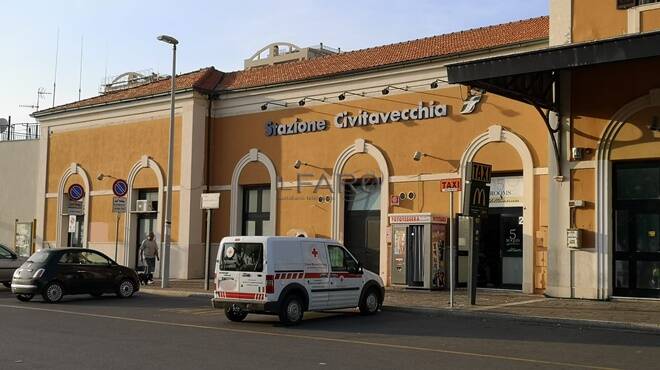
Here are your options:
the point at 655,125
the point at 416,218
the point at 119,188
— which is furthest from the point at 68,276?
the point at 655,125

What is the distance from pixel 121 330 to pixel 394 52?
49.9 feet

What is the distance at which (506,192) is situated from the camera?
21.2 meters

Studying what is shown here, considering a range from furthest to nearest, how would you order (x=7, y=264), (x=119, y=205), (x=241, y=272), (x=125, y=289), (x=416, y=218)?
(x=119, y=205), (x=7, y=264), (x=416, y=218), (x=125, y=289), (x=241, y=272)

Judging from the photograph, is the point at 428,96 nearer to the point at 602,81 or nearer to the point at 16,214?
the point at 602,81

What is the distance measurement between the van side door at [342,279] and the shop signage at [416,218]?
5852 mm

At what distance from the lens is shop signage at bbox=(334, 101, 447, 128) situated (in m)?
22.5

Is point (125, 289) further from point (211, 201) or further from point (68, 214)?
point (68, 214)

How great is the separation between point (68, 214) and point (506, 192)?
1884cm

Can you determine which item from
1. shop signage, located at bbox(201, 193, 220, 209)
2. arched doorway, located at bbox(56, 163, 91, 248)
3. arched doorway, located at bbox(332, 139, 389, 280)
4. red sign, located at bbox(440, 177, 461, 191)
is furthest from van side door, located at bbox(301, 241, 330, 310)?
arched doorway, located at bbox(56, 163, 91, 248)

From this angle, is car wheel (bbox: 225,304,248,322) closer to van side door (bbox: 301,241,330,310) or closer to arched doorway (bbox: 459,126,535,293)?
van side door (bbox: 301,241,330,310)

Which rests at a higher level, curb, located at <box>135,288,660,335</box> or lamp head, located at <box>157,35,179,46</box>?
lamp head, located at <box>157,35,179,46</box>

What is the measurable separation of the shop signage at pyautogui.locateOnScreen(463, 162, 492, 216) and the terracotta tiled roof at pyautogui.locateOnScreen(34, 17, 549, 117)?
506 centimetres

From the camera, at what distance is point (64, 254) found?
19.4 meters

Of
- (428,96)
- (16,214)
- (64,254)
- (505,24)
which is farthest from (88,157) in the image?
(505,24)
